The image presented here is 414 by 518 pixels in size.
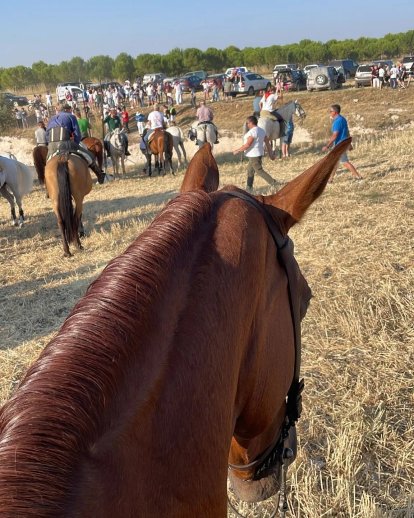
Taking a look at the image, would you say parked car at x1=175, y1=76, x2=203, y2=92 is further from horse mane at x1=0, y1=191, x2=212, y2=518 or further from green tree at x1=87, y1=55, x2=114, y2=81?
horse mane at x1=0, y1=191, x2=212, y2=518

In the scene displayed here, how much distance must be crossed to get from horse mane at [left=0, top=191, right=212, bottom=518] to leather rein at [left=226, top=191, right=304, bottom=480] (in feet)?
1.37

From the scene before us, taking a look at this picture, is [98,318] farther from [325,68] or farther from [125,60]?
[125,60]

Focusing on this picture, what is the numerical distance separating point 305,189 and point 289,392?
82 centimetres

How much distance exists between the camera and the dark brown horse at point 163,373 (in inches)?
34.3

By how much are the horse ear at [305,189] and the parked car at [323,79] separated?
116ft

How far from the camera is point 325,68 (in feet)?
112

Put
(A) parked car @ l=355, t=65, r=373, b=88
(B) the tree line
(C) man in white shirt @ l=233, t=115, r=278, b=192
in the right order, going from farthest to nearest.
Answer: (B) the tree line → (A) parked car @ l=355, t=65, r=373, b=88 → (C) man in white shirt @ l=233, t=115, r=278, b=192

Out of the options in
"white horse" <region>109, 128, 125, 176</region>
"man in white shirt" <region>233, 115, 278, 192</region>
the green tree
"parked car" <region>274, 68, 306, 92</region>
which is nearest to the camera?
"man in white shirt" <region>233, 115, 278, 192</region>

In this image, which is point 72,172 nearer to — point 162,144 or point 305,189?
point 305,189

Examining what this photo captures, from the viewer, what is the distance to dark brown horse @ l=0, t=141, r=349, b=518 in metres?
0.87

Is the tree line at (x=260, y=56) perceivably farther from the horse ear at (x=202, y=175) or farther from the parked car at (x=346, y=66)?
the horse ear at (x=202, y=175)

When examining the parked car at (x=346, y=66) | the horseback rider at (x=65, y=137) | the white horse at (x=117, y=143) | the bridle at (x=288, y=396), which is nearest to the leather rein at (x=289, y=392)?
the bridle at (x=288, y=396)

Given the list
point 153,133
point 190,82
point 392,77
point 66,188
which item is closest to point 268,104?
point 153,133

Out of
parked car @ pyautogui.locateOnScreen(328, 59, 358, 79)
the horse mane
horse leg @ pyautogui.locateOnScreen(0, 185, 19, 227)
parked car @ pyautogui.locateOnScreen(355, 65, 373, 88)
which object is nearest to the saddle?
horse leg @ pyautogui.locateOnScreen(0, 185, 19, 227)
